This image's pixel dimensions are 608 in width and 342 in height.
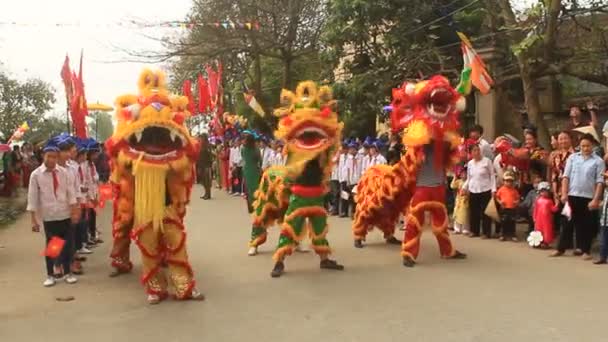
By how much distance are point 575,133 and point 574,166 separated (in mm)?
989

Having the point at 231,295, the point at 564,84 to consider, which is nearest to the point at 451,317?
the point at 231,295

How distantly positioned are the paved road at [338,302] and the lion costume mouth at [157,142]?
141 centimetres

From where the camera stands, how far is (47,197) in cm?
633

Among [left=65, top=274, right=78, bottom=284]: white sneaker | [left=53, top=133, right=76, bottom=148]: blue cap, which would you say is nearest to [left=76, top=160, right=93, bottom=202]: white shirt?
[left=53, top=133, right=76, bottom=148]: blue cap

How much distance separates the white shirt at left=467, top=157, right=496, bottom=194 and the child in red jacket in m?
0.78

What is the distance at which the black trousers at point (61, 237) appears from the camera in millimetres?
6426

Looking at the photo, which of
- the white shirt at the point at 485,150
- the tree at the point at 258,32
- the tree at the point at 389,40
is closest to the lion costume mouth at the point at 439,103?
the white shirt at the point at 485,150

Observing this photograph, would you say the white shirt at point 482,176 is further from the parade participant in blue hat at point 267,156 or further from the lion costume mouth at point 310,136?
the parade participant in blue hat at point 267,156

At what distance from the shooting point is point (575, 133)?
8.02 m

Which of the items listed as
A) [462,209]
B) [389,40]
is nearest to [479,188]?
[462,209]

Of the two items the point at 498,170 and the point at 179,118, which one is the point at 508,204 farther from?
the point at 179,118

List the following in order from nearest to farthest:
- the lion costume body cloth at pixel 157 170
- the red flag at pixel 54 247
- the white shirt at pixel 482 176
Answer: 1. the lion costume body cloth at pixel 157 170
2. the red flag at pixel 54 247
3. the white shirt at pixel 482 176

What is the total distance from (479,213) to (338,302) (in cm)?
423

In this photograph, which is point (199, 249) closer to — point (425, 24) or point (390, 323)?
point (390, 323)
